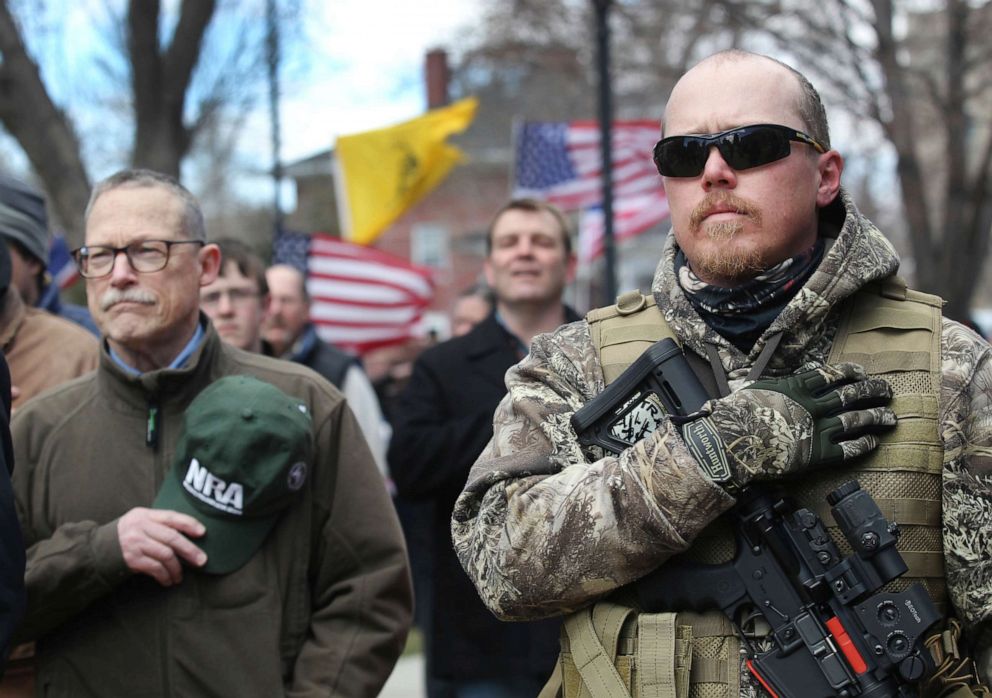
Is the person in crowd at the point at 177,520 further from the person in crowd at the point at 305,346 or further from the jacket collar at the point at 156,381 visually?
the person in crowd at the point at 305,346

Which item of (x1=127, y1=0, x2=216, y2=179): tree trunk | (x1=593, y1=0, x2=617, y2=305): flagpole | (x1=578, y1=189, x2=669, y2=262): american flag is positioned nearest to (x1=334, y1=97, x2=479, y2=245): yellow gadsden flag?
(x1=127, y1=0, x2=216, y2=179): tree trunk

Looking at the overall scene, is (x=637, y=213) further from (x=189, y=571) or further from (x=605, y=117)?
(x=189, y=571)

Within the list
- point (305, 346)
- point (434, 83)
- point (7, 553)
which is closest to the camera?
point (7, 553)

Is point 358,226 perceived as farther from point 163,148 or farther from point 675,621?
point 675,621

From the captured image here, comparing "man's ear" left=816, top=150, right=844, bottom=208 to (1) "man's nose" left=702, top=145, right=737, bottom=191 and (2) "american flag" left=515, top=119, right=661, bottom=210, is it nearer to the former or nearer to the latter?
(1) "man's nose" left=702, top=145, right=737, bottom=191

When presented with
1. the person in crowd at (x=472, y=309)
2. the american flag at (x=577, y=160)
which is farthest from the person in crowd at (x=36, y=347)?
the american flag at (x=577, y=160)

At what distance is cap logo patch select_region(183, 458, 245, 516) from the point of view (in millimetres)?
3123

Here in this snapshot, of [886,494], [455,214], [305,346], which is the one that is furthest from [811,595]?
[455,214]

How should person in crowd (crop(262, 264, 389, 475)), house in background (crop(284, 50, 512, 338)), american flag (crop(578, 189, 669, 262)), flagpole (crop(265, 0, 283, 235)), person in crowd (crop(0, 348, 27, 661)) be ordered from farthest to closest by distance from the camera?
1. house in background (crop(284, 50, 512, 338))
2. flagpole (crop(265, 0, 283, 235))
3. american flag (crop(578, 189, 669, 262))
4. person in crowd (crop(262, 264, 389, 475))
5. person in crowd (crop(0, 348, 27, 661))

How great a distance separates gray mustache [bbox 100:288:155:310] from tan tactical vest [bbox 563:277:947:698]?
1564mm

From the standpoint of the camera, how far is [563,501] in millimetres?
2311

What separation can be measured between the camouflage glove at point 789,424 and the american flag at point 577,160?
8053mm

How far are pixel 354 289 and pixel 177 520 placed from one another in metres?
7.25

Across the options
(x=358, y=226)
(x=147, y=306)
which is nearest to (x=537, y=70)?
(x=358, y=226)
